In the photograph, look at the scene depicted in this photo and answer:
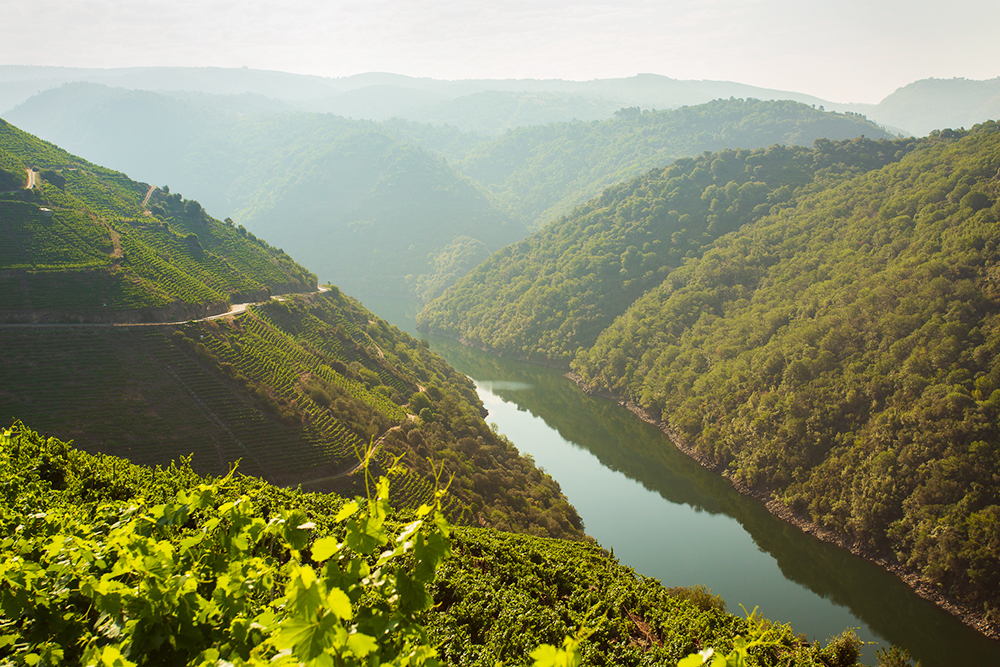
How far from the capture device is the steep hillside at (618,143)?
4968 inches

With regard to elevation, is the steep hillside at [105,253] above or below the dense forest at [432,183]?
below

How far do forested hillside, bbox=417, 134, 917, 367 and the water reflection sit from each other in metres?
16.7

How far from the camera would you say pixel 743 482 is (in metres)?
34.9

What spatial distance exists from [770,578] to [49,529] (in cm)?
3098

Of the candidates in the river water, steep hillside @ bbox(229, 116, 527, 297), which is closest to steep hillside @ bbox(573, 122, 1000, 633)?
the river water

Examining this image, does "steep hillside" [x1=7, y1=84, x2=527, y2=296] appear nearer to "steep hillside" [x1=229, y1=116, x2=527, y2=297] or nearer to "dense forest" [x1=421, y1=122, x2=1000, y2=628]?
"steep hillside" [x1=229, y1=116, x2=527, y2=297]

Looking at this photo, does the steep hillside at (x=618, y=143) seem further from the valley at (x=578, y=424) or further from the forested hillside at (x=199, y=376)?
the forested hillside at (x=199, y=376)

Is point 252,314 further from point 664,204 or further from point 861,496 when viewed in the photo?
point 664,204

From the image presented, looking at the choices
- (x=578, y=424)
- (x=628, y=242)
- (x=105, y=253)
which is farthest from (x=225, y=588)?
(x=628, y=242)

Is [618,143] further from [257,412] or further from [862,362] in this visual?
[257,412]

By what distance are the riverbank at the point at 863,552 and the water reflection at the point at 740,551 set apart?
1.10ft

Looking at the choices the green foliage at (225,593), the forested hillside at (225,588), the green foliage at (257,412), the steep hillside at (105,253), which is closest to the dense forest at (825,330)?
the green foliage at (257,412)

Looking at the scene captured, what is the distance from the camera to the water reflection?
2355cm

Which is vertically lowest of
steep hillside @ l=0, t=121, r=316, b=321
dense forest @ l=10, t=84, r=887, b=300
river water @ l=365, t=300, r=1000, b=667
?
river water @ l=365, t=300, r=1000, b=667
